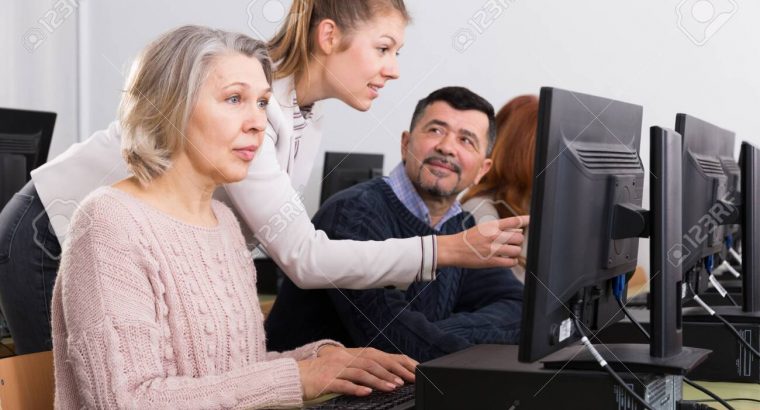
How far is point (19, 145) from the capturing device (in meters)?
2.73

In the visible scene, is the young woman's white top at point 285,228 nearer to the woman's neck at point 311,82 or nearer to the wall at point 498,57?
the woman's neck at point 311,82

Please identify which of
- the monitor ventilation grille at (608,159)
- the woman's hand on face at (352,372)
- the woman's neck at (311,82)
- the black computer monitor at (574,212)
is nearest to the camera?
the black computer monitor at (574,212)

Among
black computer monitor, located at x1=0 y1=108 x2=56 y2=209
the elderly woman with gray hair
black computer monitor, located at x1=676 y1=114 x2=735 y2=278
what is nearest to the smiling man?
the elderly woman with gray hair

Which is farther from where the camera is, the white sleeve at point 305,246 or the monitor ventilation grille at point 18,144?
the monitor ventilation grille at point 18,144

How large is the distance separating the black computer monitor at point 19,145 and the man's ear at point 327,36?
1.31 m

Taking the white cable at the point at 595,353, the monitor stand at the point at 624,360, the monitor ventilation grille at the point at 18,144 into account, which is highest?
the monitor ventilation grille at the point at 18,144

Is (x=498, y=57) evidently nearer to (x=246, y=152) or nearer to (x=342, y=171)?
(x=342, y=171)

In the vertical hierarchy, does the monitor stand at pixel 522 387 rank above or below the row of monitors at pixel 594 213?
below

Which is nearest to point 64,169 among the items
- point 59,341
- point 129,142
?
point 129,142

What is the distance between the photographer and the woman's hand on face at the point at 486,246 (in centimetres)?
142

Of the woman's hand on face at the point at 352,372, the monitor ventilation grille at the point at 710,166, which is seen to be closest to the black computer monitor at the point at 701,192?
the monitor ventilation grille at the point at 710,166

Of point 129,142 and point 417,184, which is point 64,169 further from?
point 417,184

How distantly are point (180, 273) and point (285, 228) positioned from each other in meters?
0.31

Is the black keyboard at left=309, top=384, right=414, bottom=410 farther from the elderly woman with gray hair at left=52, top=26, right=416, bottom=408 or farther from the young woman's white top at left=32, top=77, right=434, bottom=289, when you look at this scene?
the young woman's white top at left=32, top=77, right=434, bottom=289
